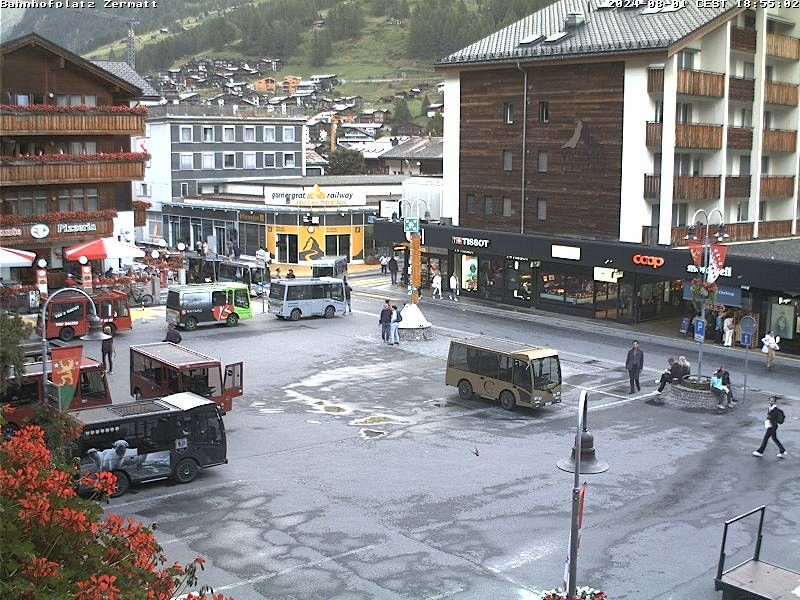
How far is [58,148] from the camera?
49938mm

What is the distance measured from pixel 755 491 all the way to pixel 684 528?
356 centimetres

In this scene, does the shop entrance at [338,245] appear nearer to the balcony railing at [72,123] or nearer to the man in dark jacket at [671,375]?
the balcony railing at [72,123]

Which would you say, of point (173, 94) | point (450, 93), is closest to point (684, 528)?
point (450, 93)

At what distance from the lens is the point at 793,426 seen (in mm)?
30734

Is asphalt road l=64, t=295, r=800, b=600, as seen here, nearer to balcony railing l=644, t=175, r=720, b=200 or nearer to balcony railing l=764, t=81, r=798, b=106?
balcony railing l=644, t=175, r=720, b=200

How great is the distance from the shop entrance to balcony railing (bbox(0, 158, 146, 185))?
20.2 m

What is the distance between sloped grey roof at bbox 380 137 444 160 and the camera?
339 feet

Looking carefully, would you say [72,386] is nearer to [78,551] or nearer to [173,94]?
[78,551]

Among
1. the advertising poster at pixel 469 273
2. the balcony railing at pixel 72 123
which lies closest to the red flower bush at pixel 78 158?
the balcony railing at pixel 72 123

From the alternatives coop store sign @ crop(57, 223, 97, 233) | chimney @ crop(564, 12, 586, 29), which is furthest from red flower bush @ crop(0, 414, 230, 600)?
chimney @ crop(564, 12, 586, 29)

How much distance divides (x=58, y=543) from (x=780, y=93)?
5142 centimetres

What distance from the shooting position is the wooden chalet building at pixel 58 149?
4625 cm

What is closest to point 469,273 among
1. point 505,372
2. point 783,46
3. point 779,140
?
point 779,140

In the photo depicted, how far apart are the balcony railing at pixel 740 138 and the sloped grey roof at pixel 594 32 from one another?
6005 mm
